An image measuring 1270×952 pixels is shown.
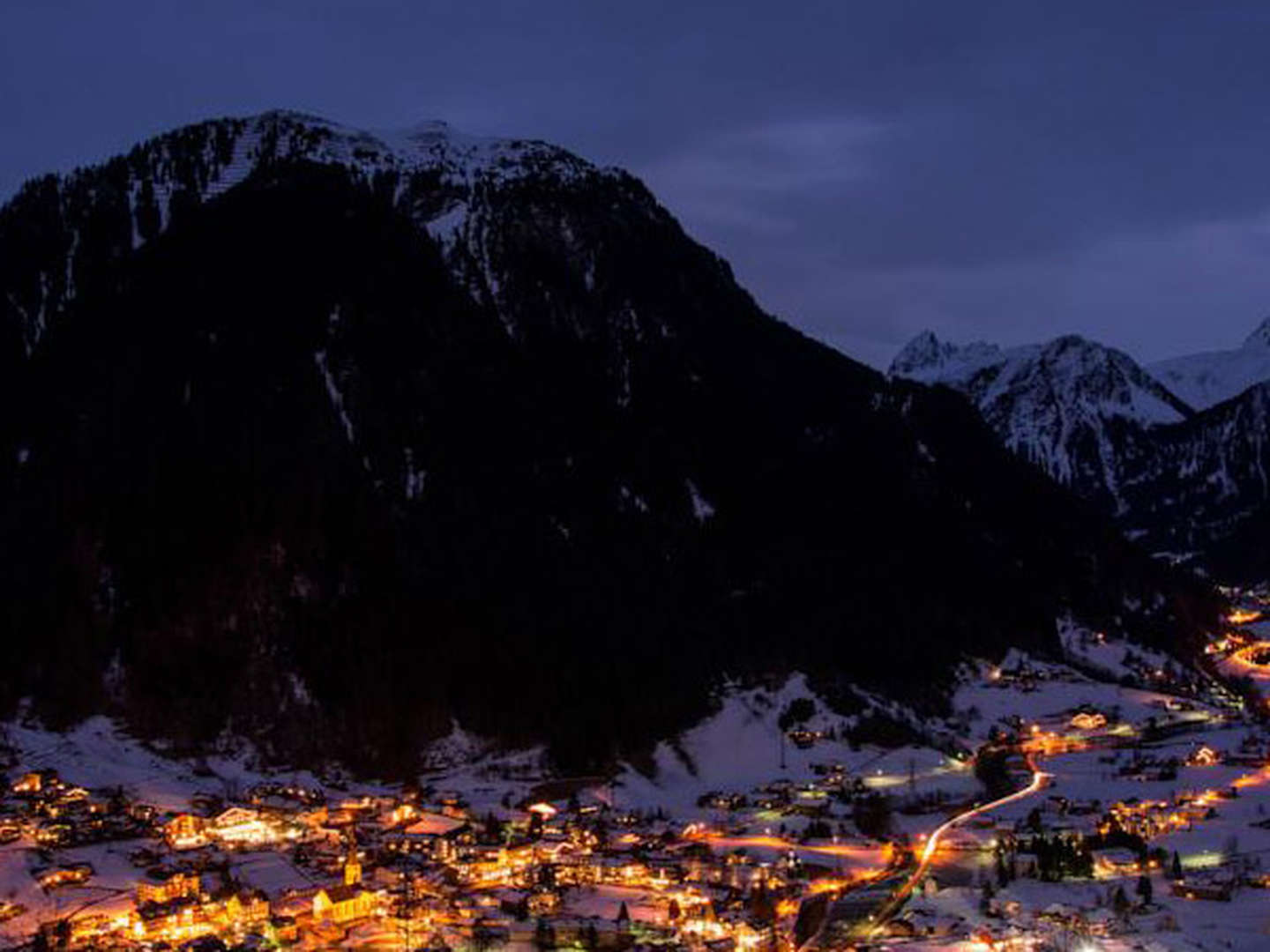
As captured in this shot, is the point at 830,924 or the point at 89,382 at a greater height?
the point at 89,382

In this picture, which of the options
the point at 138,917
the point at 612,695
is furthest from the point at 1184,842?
the point at 138,917

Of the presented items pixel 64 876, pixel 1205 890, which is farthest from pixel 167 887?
pixel 1205 890

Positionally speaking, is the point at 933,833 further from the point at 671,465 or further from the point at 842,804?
the point at 671,465

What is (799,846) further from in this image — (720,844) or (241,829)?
(241,829)

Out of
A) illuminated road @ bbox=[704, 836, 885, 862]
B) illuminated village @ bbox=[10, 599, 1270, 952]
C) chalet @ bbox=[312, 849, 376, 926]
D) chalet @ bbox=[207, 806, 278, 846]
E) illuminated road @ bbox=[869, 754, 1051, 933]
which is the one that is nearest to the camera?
illuminated village @ bbox=[10, 599, 1270, 952]

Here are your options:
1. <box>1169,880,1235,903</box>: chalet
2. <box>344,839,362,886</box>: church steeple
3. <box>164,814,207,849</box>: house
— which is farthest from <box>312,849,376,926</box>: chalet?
<box>1169,880,1235,903</box>: chalet

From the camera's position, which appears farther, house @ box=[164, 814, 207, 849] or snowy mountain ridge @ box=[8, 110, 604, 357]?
snowy mountain ridge @ box=[8, 110, 604, 357]

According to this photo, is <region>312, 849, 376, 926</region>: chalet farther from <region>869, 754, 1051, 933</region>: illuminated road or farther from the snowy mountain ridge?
the snowy mountain ridge
